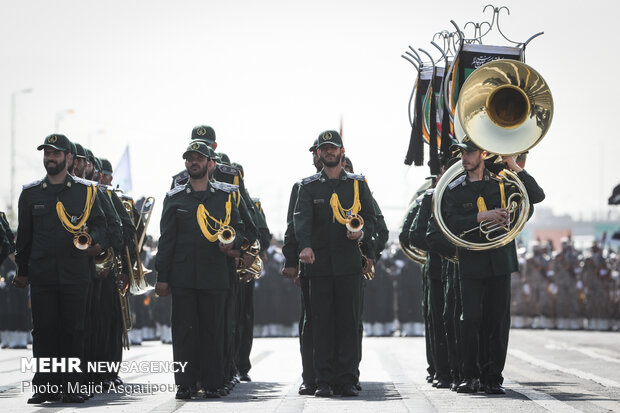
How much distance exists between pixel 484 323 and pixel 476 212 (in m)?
1.06

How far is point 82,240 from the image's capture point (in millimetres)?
11578

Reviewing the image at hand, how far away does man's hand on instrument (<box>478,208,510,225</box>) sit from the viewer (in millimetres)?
11852

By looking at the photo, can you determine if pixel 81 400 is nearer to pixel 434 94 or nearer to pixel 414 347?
pixel 434 94

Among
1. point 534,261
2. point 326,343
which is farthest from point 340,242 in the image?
point 534,261

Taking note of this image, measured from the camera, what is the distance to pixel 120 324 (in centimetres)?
1384

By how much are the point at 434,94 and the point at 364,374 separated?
11.4ft

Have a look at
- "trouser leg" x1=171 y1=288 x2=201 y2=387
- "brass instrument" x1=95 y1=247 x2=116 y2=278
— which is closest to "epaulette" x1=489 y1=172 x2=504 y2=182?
"trouser leg" x1=171 y1=288 x2=201 y2=387

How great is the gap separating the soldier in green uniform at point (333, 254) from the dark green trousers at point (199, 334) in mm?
928

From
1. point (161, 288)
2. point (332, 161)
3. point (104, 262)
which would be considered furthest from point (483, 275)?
point (104, 262)

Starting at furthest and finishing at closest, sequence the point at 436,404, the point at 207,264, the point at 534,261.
Result: the point at 534,261 < the point at 207,264 < the point at 436,404

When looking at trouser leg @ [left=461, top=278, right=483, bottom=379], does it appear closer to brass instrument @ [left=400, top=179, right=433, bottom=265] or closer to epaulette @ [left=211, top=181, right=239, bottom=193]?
brass instrument @ [left=400, top=179, right=433, bottom=265]

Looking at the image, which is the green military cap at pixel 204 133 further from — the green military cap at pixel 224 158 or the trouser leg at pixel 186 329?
the trouser leg at pixel 186 329

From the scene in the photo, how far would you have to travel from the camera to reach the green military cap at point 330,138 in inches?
475

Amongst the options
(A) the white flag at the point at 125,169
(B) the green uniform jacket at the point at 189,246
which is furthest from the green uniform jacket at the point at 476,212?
(A) the white flag at the point at 125,169
